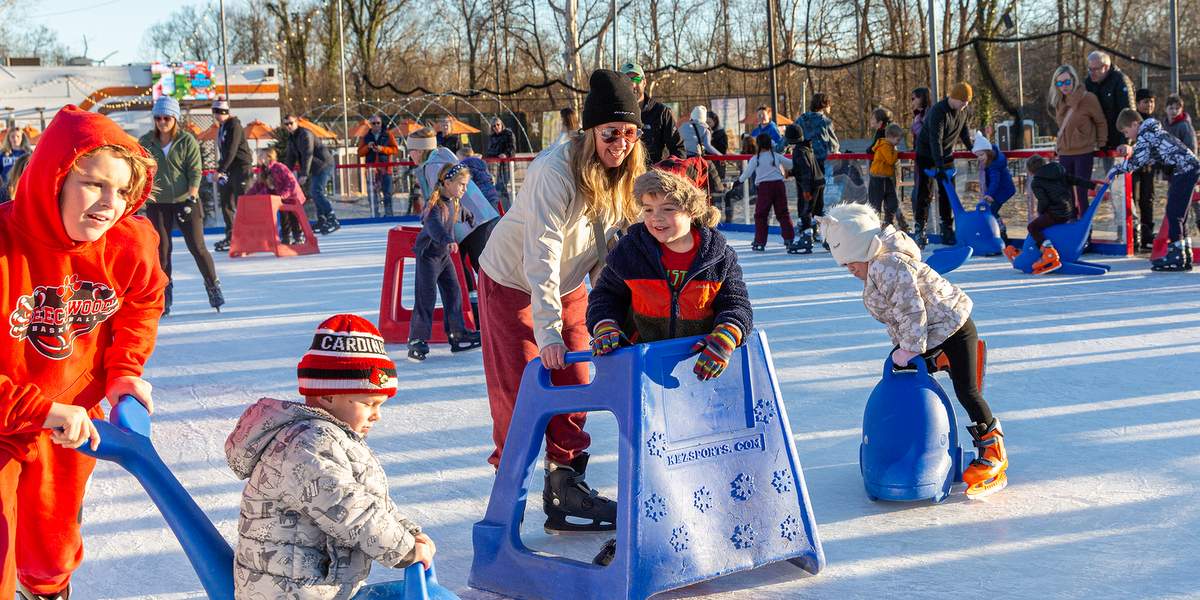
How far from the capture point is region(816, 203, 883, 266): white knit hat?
348 cm

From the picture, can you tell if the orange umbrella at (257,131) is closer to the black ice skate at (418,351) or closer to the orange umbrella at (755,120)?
the orange umbrella at (755,120)

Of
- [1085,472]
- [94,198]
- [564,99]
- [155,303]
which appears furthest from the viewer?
[564,99]

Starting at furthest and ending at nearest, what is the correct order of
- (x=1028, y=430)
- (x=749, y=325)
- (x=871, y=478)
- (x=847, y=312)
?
(x=847, y=312), (x=1028, y=430), (x=871, y=478), (x=749, y=325)

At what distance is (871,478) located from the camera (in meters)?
3.53

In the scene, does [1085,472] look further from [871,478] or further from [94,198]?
[94,198]

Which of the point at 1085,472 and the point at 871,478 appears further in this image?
the point at 1085,472

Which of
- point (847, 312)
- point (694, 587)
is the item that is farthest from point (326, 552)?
point (847, 312)

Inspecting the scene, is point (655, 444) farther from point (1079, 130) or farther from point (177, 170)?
point (1079, 130)

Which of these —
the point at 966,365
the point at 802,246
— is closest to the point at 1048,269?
the point at 802,246

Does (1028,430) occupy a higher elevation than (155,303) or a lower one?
lower

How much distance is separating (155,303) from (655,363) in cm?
112

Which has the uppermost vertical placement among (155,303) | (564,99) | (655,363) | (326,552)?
(564,99)

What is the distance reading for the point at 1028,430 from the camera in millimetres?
4316

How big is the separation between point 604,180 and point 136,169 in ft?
4.20
